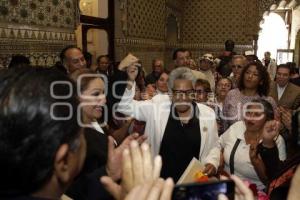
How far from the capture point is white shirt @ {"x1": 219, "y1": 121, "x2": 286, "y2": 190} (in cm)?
225

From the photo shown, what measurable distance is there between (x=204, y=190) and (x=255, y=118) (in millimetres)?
1687

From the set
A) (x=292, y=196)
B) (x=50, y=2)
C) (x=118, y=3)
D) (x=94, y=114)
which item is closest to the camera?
(x=292, y=196)

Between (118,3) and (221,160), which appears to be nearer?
(221,160)

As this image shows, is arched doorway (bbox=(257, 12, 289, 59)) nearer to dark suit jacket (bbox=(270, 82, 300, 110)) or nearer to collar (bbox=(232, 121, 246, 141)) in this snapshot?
dark suit jacket (bbox=(270, 82, 300, 110))

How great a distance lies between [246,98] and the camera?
3.31 m

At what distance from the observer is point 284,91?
4.16 meters

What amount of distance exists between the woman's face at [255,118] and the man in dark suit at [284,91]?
1558mm

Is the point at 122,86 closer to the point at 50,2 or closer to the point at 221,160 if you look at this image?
the point at 221,160

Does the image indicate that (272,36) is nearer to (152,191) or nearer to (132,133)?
(132,133)

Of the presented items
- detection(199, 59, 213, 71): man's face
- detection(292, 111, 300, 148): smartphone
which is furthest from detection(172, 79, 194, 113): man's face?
detection(199, 59, 213, 71): man's face

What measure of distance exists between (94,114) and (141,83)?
9.45 feet

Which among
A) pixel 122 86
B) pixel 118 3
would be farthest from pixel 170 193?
pixel 118 3

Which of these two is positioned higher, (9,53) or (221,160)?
(9,53)

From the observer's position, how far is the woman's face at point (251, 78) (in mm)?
3355
